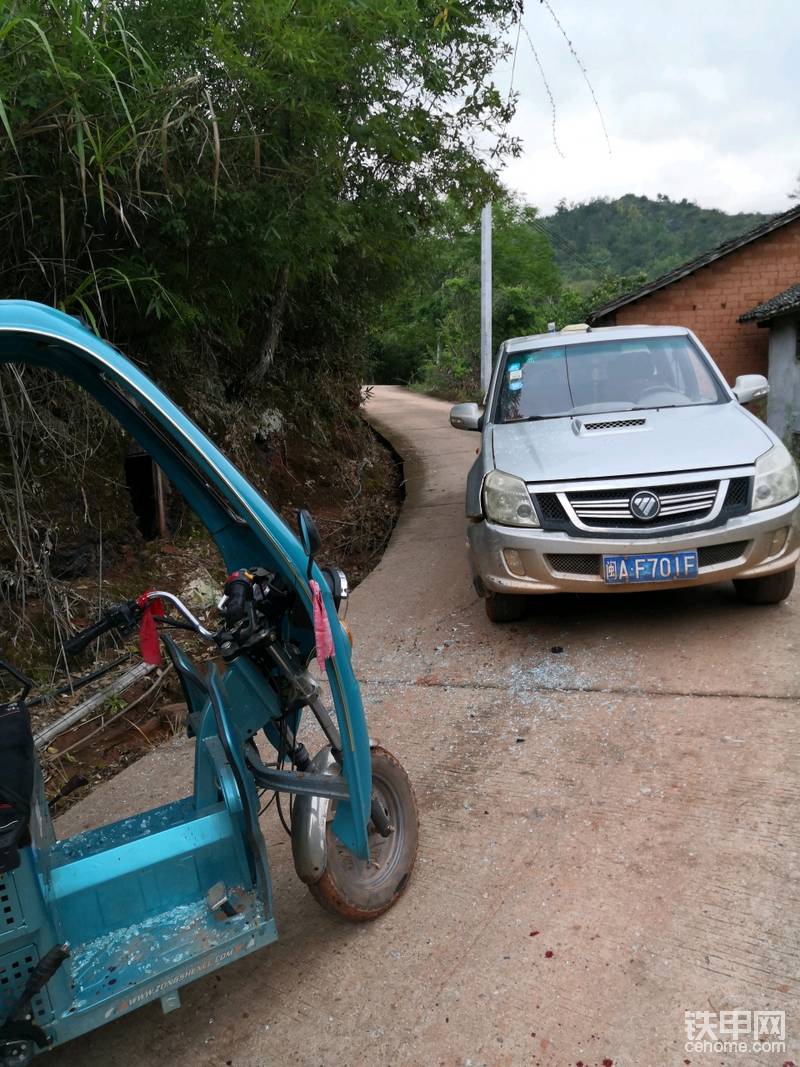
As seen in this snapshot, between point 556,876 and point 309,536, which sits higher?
point 309,536

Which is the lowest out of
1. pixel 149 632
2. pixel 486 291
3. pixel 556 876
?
pixel 556 876

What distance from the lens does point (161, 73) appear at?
4.31m

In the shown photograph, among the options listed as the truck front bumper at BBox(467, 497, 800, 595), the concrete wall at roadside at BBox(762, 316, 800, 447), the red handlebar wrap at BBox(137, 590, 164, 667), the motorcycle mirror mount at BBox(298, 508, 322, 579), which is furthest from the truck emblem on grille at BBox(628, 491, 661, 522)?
the concrete wall at roadside at BBox(762, 316, 800, 447)

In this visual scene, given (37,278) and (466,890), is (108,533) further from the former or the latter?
(466,890)

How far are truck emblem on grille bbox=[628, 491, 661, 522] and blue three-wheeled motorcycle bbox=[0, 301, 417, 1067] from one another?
2255 mm

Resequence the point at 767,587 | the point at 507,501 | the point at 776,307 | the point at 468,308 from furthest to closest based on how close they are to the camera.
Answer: the point at 468,308
the point at 776,307
the point at 767,587
the point at 507,501

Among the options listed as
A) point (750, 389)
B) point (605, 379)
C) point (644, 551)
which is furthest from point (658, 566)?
point (750, 389)

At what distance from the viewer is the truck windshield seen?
221 inches

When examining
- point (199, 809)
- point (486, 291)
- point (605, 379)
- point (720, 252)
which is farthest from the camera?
point (486, 291)

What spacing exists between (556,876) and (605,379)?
3.79 m

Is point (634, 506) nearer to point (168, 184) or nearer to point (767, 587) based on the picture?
point (767, 587)

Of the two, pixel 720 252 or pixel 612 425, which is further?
pixel 720 252

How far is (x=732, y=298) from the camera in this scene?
59.6 ft

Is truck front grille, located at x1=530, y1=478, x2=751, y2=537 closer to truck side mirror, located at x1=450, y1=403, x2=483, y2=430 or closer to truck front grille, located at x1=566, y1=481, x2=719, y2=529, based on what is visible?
truck front grille, located at x1=566, y1=481, x2=719, y2=529
